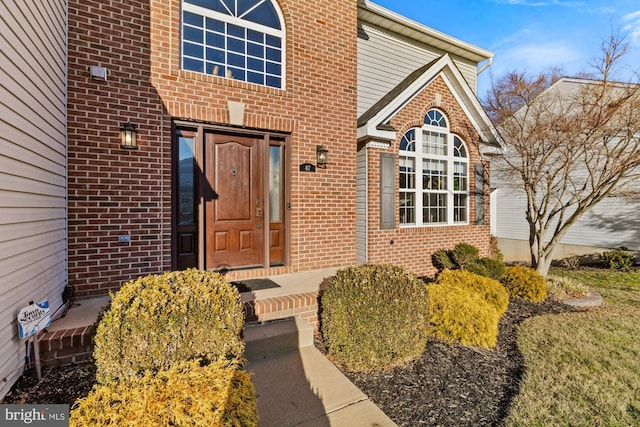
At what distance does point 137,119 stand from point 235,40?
2094mm

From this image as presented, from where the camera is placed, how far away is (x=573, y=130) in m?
6.70

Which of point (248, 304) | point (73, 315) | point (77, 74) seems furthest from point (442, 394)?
point (77, 74)

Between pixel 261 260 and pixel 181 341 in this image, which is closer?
pixel 181 341

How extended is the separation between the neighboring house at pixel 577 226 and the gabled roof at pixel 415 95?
360 centimetres

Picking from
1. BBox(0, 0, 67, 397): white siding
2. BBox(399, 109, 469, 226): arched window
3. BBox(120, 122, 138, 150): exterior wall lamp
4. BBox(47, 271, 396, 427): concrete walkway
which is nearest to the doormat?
BBox(47, 271, 396, 427): concrete walkway

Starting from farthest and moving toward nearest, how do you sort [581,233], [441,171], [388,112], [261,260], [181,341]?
[581,233] < [441,171] < [388,112] < [261,260] < [181,341]

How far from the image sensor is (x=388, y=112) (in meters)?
6.66

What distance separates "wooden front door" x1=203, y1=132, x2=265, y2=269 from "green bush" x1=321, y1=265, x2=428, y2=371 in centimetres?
230

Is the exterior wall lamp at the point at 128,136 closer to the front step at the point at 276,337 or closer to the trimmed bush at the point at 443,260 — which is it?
the front step at the point at 276,337

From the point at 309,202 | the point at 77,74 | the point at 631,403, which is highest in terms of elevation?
the point at 77,74

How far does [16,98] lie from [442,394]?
466cm

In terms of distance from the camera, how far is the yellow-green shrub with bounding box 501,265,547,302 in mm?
5961

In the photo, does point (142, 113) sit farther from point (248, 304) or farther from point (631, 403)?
point (631, 403)
